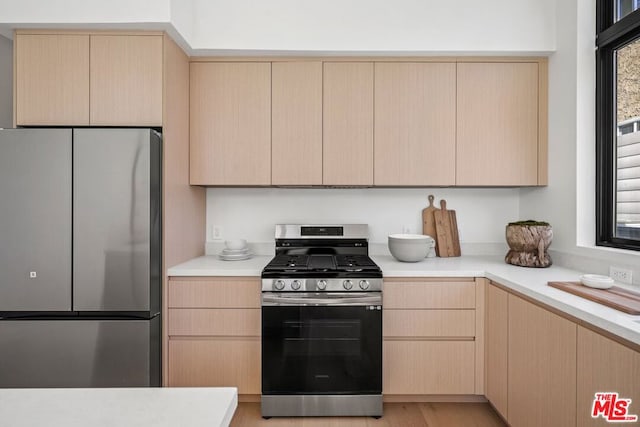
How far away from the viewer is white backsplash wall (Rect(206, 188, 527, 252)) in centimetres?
276

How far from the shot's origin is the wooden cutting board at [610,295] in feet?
4.20

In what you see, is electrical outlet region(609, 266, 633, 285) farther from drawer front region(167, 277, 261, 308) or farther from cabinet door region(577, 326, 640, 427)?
drawer front region(167, 277, 261, 308)

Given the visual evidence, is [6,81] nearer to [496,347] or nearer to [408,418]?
[408,418]

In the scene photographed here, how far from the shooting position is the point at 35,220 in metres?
1.84

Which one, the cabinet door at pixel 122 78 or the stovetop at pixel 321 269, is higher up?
the cabinet door at pixel 122 78

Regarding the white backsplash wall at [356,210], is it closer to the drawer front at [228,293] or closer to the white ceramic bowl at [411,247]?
the white ceramic bowl at [411,247]

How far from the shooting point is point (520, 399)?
67.7 inches

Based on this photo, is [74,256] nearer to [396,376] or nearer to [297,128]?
[297,128]

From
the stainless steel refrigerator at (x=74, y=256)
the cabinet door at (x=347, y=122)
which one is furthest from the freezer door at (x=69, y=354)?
the cabinet door at (x=347, y=122)

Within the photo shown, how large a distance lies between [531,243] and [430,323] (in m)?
0.80

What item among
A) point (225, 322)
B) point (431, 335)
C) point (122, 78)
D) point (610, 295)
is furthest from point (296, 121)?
point (610, 295)

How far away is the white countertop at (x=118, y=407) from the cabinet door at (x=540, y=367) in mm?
1344

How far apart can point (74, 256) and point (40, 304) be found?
1.02ft

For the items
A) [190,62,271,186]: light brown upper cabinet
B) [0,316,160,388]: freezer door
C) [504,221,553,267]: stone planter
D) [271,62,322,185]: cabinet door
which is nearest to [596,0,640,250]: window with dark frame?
[504,221,553,267]: stone planter
